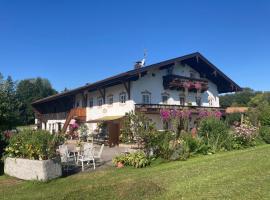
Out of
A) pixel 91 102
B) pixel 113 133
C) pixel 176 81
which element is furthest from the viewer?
pixel 91 102

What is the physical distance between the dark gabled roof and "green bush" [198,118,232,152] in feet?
39.7

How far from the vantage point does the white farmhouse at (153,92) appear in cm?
2858

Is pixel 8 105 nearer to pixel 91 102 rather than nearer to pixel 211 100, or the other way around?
pixel 91 102

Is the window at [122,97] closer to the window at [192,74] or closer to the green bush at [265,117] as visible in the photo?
the window at [192,74]

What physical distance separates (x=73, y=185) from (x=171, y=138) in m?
5.22

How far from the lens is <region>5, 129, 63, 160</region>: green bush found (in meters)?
11.1

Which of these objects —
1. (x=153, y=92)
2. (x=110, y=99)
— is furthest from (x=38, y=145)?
(x=110, y=99)

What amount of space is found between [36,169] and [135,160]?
3.40 m

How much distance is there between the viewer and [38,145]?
11078mm

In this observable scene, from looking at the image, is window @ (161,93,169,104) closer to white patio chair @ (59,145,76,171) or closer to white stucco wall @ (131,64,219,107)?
white stucco wall @ (131,64,219,107)

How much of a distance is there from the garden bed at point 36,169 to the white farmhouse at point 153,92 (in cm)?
1505

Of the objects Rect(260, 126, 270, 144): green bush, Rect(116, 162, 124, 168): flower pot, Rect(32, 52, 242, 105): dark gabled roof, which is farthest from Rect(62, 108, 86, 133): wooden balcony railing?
Rect(116, 162, 124, 168): flower pot

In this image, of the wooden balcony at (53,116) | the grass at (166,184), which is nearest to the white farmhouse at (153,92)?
the wooden balcony at (53,116)

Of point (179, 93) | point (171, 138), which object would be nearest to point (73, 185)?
point (171, 138)
